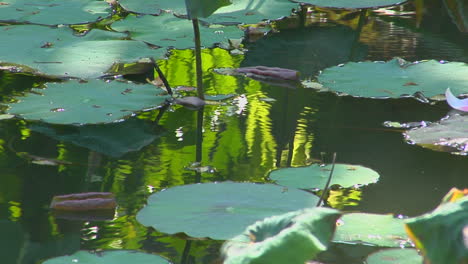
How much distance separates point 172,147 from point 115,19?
5.12 feet

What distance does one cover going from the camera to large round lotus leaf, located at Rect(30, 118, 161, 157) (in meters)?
1.93

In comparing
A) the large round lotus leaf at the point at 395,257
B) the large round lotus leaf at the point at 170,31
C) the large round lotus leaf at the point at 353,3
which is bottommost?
the large round lotus leaf at the point at 170,31

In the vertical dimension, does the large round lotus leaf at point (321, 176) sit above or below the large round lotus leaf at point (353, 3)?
above

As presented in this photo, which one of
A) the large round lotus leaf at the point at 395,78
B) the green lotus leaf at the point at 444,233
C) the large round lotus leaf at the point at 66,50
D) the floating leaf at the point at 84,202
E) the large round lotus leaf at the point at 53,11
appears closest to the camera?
the green lotus leaf at the point at 444,233

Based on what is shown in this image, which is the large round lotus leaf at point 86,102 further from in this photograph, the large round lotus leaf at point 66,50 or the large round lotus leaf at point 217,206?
the large round lotus leaf at point 217,206

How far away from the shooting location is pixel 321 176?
5.48ft

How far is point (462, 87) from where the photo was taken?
2.26 metres

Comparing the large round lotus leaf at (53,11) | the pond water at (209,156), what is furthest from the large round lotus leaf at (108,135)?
the large round lotus leaf at (53,11)

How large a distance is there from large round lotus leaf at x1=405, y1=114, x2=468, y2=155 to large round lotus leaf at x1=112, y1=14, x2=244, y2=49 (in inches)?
41.9

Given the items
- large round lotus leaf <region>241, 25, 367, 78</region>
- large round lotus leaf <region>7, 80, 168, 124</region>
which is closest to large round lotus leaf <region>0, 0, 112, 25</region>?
large round lotus leaf <region>241, 25, 367, 78</region>

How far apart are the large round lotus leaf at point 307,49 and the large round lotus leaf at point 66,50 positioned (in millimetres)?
429

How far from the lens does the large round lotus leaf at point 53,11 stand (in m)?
3.05

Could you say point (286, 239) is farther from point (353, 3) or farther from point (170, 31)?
point (353, 3)

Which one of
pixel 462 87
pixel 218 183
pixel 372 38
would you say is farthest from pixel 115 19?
pixel 218 183
